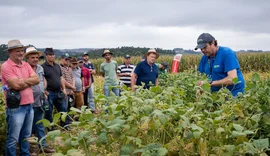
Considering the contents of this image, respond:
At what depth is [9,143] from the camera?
4578 mm

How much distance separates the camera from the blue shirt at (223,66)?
13.5 feet

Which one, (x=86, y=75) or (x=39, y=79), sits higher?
(x=39, y=79)

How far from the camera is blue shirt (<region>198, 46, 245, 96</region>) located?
13.5 feet

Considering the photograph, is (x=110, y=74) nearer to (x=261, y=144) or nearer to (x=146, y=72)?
(x=146, y=72)

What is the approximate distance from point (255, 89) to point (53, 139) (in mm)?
1339

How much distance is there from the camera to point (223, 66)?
420cm

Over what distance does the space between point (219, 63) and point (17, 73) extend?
2659 millimetres

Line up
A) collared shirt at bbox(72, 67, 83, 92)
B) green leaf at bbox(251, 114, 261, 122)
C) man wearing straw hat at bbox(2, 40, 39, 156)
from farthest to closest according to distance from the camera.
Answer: collared shirt at bbox(72, 67, 83, 92) → man wearing straw hat at bbox(2, 40, 39, 156) → green leaf at bbox(251, 114, 261, 122)

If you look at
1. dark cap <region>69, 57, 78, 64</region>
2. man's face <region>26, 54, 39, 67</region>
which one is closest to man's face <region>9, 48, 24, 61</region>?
man's face <region>26, 54, 39, 67</region>

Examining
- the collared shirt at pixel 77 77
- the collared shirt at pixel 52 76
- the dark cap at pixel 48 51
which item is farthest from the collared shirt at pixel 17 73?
the collared shirt at pixel 77 77

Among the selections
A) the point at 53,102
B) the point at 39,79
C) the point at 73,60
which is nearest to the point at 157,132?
the point at 39,79

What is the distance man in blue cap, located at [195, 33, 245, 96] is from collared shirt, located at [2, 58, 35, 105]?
2360 mm

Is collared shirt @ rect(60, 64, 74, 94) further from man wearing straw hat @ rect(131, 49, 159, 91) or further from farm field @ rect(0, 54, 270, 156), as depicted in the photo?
farm field @ rect(0, 54, 270, 156)

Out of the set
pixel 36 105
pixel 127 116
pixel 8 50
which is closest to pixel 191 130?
pixel 127 116
